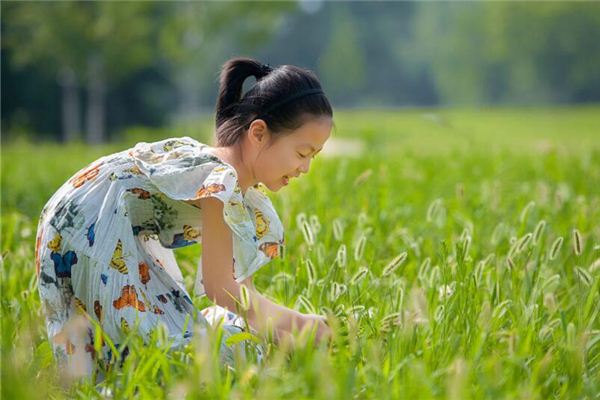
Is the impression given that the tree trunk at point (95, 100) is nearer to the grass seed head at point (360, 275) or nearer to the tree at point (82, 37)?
the tree at point (82, 37)

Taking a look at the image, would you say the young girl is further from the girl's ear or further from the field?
the field

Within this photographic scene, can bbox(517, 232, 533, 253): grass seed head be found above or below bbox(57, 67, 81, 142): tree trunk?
above

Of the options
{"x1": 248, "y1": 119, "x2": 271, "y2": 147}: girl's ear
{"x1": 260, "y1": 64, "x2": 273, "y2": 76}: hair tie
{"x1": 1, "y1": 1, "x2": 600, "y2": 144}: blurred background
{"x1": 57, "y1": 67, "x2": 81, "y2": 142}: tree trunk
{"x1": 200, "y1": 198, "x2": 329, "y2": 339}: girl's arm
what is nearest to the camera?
{"x1": 200, "y1": 198, "x2": 329, "y2": 339}: girl's arm

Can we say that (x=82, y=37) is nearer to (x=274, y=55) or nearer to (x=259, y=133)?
(x=259, y=133)

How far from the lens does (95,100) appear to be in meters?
23.4

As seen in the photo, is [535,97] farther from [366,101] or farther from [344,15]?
[344,15]

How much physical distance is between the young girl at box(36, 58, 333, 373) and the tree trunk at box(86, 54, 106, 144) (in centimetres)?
2039

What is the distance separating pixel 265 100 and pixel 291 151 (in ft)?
0.50

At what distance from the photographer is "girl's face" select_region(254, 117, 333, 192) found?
90.8 inches

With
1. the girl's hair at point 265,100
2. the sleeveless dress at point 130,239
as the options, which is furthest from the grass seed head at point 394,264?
the girl's hair at point 265,100

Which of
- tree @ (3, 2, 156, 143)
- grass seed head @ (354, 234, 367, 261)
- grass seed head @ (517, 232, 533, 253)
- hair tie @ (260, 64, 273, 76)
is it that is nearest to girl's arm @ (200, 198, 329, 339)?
grass seed head @ (354, 234, 367, 261)

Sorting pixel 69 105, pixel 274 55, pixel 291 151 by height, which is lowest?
pixel 274 55

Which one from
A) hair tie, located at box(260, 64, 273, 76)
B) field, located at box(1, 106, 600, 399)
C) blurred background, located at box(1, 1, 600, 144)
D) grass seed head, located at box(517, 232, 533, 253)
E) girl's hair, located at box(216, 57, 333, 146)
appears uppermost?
hair tie, located at box(260, 64, 273, 76)

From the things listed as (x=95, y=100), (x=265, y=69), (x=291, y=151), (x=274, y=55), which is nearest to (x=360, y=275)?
(x=291, y=151)
